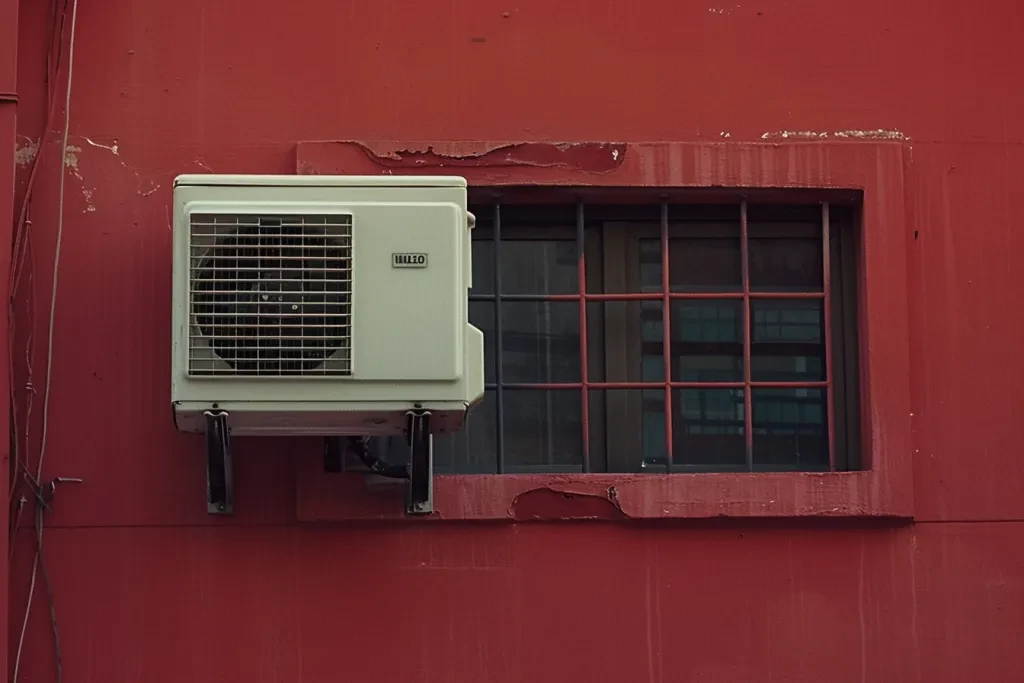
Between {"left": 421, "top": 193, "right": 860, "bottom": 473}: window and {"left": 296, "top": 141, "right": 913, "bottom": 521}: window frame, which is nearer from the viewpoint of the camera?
{"left": 296, "top": 141, "right": 913, "bottom": 521}: window frame

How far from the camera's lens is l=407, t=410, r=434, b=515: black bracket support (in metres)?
3.15

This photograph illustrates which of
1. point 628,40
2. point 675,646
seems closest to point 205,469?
point 675,646

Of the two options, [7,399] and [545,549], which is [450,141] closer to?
[545,549]

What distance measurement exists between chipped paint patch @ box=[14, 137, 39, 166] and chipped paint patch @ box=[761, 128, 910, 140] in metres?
2.11

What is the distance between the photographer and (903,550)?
11.5ft

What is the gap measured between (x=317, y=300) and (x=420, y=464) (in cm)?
55

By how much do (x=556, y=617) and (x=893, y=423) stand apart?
1.10 meters

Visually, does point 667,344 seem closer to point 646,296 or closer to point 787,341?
point 646,296

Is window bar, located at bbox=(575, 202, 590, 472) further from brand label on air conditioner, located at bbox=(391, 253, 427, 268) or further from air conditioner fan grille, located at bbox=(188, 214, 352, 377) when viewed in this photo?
air conditioner fan grille, located at bbox=(188, 214, 352, 377)

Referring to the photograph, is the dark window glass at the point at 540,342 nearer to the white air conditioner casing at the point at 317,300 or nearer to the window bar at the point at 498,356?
the window bar at the point at 498,356

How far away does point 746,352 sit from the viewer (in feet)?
11.9

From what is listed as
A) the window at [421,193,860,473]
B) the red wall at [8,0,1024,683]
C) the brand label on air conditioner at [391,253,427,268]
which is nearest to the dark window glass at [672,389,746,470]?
the window at [421,193,860,473]

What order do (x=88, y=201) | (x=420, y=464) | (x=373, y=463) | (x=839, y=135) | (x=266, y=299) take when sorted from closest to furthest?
1. (x=266, y=299)
2. (x=420, y=464)
3. (x=373, y=463)
4. (x=88, y=201)
5. (x=839, y=135)

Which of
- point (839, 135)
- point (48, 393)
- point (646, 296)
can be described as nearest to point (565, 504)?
point (646, 296)
